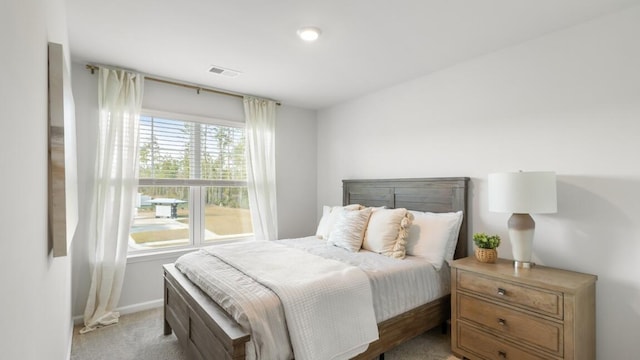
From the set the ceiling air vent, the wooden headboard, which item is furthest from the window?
the wooden headboard

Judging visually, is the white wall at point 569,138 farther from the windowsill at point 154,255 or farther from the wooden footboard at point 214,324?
the windowsill at point 154,255

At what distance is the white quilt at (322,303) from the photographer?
1758 mm

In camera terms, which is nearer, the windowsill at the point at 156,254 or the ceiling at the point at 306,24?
the ceiling at the point at 306,24

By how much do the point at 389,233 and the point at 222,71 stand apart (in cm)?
230

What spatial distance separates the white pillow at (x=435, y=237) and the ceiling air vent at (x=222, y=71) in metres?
2.34

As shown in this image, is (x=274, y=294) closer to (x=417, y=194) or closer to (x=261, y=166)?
(x=417, y=194)

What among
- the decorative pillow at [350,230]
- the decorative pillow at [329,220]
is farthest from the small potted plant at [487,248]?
the decorative pillow at [329,220]

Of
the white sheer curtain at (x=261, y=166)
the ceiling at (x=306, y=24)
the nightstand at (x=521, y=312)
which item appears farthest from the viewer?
the white sheer curtain at (x=261, y=166)

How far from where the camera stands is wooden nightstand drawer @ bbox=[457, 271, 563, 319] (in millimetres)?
1932

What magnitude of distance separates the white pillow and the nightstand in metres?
0.20

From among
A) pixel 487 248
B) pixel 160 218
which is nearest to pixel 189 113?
pixel 160 218

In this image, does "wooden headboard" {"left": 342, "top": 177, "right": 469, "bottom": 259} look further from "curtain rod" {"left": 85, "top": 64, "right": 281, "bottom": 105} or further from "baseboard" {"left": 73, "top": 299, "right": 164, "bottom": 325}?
"baseboard" {"left": 73, "top": 299, "right": 164, "bottom": 325}

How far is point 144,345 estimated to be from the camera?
101 inches

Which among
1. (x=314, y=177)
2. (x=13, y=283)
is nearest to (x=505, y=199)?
(x=13, y=283)
